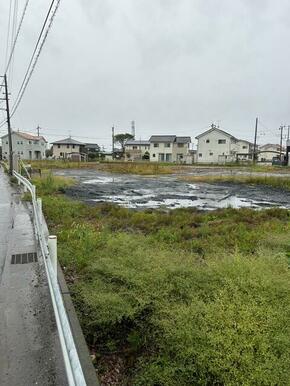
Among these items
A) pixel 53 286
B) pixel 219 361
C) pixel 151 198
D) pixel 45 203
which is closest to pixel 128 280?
pixel 53 286

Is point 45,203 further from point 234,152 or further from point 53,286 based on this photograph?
point 234,152

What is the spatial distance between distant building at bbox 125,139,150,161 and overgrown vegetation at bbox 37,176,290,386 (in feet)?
219

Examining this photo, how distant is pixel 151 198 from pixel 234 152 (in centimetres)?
5267

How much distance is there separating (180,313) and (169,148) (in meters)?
62.2

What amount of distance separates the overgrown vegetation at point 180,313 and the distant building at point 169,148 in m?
59.3

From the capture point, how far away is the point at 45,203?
35.4ft

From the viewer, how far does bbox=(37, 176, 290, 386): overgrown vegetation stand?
100 inches

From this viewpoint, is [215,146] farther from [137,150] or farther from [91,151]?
[91,151]

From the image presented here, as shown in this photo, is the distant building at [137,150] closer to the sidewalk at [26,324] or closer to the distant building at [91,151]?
the distant building at [91,151]

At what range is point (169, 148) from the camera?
64.2 m

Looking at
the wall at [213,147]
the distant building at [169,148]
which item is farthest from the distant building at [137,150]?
the wall at [213,147]

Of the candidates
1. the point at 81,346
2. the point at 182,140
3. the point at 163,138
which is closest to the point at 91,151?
the point at 163,138

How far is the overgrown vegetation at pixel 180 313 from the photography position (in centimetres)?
254

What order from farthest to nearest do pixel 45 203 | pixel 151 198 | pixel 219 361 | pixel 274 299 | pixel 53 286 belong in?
1. pixel 151 198
2. pixel 45 203
3. pixel 274 299
4. pixel 53 286
5. pixel 219 361
